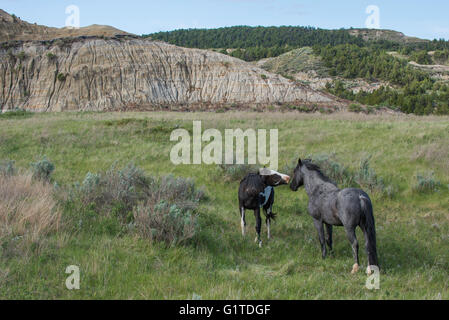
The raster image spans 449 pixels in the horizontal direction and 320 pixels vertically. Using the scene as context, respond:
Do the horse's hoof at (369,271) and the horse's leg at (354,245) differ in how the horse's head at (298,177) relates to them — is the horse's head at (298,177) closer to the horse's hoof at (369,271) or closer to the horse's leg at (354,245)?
the horse's leg at (354,245)

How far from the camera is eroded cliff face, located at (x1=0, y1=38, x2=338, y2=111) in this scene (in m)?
48.8

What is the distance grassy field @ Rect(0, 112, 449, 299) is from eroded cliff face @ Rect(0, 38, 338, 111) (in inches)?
1353

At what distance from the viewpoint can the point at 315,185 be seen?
24.8 feet

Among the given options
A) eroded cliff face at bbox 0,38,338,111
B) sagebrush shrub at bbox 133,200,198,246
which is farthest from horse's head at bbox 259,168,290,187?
eroded cliff face at bbox 0,38,338,111

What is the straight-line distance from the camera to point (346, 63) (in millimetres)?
78062

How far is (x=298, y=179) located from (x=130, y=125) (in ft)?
50.7

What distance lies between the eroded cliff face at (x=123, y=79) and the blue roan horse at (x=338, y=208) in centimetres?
4168

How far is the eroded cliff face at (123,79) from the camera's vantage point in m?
48.8

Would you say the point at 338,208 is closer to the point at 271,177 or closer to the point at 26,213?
the point at 271,177

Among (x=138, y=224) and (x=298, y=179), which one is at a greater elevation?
(x=298, y=179)

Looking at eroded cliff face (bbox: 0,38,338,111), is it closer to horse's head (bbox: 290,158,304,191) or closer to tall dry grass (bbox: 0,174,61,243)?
tall dry grass (bbox: 0,174,61,243)

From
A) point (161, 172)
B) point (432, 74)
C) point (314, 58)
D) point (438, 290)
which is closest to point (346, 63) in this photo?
point (314, 58)

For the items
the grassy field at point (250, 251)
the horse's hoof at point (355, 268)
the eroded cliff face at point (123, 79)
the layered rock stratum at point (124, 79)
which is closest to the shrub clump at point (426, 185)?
the grassy field at point (250, 251)
